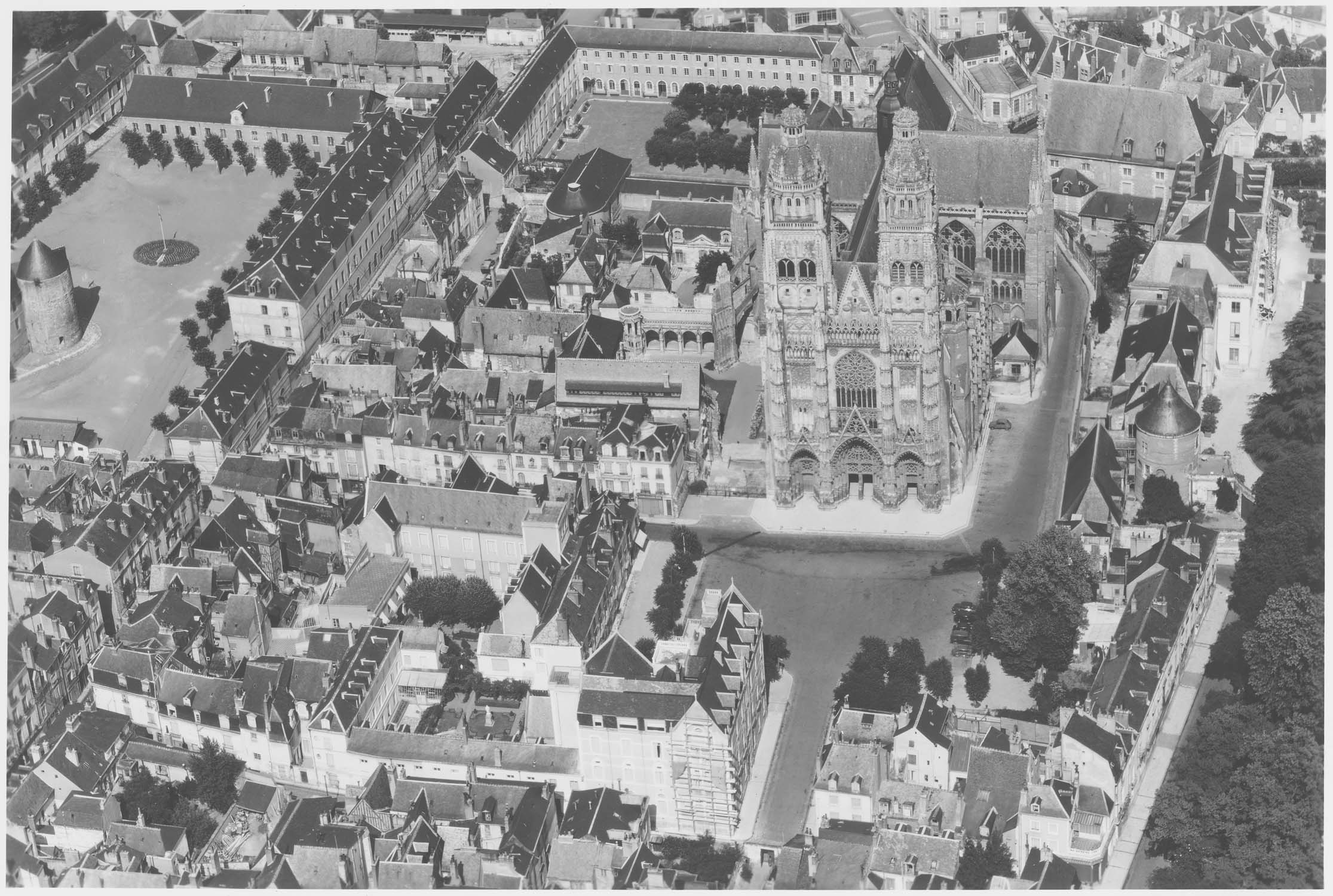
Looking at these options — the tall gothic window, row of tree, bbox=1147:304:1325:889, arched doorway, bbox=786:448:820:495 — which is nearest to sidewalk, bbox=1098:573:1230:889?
row of tree, bbox=1147:304:1325:889

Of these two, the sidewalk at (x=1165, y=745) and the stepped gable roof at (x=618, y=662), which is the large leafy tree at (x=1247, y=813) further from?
the stepped gable roof at (x=618, y=662)

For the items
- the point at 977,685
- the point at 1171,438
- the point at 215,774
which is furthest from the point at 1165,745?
the point at 215,774

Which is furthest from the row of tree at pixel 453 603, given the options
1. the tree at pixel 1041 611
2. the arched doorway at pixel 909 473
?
the tree at pixel 1041 611

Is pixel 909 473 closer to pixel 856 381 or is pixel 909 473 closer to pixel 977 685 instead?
pixel 856 381

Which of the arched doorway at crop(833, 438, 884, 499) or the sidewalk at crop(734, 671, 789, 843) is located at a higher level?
the arched doorway at crop(833, 438, 884, 499)

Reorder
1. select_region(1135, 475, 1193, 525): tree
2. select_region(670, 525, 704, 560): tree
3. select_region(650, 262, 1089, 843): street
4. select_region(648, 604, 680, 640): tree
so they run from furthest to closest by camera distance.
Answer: select_region(670, 525, 704, 560): tree
select_region(1135, 475, 1193, 525): tree
select_region(648, 604, 680, 640): tree
select_region(650, 262, 1089, 843): street

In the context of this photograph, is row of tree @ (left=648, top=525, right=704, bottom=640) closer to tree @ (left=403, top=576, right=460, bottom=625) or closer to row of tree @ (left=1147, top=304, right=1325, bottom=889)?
tree @ (left=403, top=576, right=460, bottom=625)
